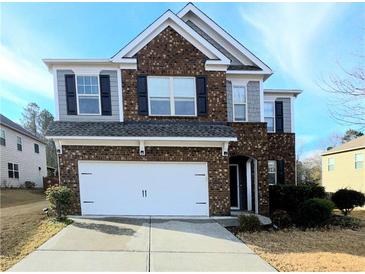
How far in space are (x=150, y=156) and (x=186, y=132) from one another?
1.67 meters

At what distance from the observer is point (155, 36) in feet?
39.4

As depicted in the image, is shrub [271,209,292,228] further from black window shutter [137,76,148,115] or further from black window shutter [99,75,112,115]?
black window shutter [99,75,112,115]

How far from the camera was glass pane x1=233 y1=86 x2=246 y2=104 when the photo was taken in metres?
13.1

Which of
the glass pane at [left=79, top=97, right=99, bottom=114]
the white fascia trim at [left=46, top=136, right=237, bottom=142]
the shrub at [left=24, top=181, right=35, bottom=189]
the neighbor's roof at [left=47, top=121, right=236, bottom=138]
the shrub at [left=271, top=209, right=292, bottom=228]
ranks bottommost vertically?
the shrub at [left=24, top=181, right=35, bottom=189]

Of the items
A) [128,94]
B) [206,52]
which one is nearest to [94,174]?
[128,94]

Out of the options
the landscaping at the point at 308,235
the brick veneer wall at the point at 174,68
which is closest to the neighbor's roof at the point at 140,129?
the brick veneer wall at the point at 174,68

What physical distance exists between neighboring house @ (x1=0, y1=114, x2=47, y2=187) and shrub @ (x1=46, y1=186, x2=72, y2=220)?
579 inches

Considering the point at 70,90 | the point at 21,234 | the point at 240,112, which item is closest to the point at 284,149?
the point at 240,112

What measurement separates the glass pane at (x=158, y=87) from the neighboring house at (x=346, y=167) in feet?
→ 56.5

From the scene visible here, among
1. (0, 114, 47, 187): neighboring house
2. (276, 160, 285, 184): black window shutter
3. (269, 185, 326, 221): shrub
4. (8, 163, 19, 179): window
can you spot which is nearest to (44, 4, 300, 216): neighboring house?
(269, 185, 326, 221): shrub

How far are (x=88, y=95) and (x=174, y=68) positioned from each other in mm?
3617

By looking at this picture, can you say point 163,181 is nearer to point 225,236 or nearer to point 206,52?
point 225,236

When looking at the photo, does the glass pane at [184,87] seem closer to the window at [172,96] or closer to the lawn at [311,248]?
the window at [172,96]

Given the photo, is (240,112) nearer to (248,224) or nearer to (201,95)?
(201,95)
